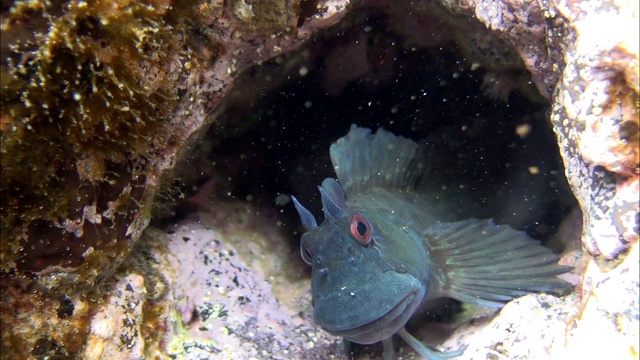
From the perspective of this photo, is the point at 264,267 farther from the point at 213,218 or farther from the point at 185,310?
the point at 185,310

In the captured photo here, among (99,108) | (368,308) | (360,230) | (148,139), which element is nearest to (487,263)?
(360,230)

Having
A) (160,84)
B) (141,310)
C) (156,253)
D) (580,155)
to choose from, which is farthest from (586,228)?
(156,253)

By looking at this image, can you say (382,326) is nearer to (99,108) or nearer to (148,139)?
(148,139)

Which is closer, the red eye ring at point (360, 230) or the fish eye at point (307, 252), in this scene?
the red eye ring at point (360, 230)

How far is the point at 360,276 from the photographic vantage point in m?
2.88

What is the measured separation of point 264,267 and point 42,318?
2.12 meters

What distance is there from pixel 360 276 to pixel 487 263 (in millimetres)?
1111

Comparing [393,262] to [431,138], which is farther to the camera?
[431,138]

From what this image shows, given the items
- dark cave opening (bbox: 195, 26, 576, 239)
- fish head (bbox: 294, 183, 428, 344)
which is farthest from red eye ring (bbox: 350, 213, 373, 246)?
dark cave opening (bbox: 195, 26, 576, 239)

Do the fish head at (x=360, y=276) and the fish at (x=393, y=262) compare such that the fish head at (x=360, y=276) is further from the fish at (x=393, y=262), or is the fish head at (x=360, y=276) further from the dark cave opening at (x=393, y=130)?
the dark cave opening at (x=393, y=130)

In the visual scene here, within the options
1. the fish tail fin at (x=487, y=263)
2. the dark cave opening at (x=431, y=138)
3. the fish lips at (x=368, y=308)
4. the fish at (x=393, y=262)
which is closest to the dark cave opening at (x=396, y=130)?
the dark cave opening at (x=431, y=138)

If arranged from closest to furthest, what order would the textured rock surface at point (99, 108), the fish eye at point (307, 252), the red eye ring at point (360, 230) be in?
the textured rock surface at point (99, 108) → the red eye ring at point (360, 230) → the fish eye at point (307, 252)

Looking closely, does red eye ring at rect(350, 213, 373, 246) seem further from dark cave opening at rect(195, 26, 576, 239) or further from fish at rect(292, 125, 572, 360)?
dark cave opening at rect(195, 26, 576, 239)

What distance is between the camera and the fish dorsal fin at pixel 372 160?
13.5 ft
